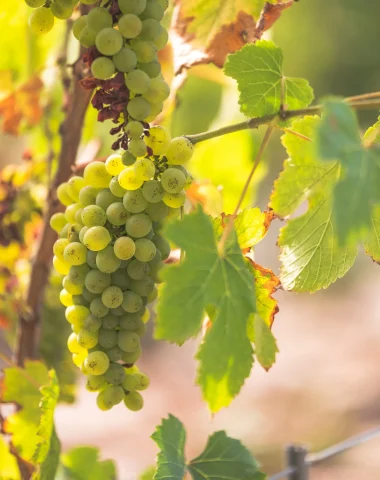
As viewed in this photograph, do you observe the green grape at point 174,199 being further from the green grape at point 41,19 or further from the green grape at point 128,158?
the green grape at point 41,19

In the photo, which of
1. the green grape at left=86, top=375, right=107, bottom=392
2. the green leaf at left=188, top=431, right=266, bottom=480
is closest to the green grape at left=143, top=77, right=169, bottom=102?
the green grape at left=86, top=375, right=107, bottom=392

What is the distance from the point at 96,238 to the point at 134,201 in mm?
38

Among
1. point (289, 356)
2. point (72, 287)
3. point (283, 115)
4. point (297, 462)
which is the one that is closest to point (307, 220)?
point (283, 115)

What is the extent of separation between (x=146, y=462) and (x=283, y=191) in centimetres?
275

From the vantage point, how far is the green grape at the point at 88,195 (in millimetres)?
480

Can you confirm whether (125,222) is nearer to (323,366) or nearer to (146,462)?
(146,462)

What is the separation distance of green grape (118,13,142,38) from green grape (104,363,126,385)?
0.24 meters

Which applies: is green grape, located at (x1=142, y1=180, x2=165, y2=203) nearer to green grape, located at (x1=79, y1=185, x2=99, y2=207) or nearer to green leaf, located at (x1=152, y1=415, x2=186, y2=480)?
green grape, located at (x1=79, y1=185, x2=99, y2=207)

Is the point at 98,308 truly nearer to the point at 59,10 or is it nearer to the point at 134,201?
the point at 134,201

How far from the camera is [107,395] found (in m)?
0.47

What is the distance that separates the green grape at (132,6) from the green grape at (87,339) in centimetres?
23

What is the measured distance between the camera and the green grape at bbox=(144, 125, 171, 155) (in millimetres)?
443

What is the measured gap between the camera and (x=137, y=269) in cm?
45

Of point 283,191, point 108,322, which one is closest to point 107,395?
point 108,322
